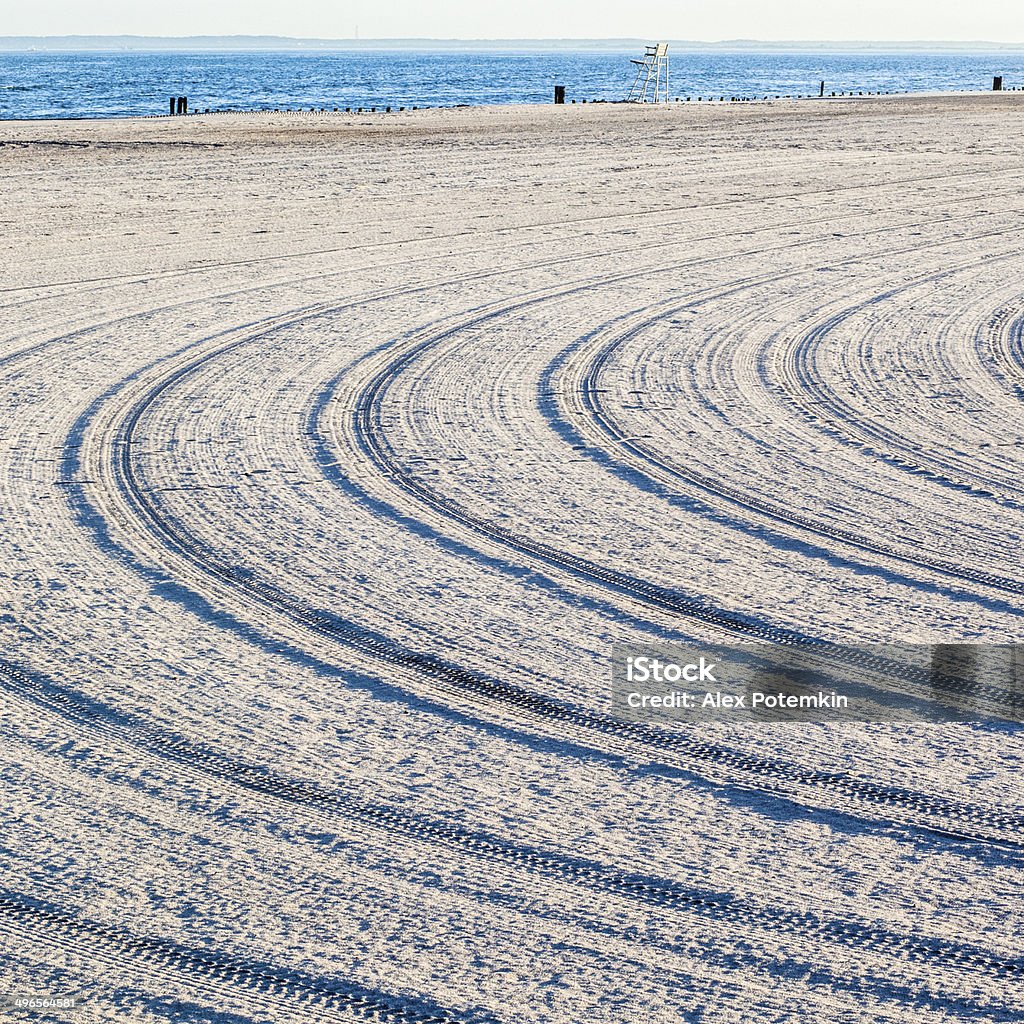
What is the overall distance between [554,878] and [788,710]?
4.09 ft

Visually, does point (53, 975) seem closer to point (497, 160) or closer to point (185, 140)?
point (497, 160)

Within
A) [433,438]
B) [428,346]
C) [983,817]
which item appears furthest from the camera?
[428,346]

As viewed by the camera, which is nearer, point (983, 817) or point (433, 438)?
point (983, 817)

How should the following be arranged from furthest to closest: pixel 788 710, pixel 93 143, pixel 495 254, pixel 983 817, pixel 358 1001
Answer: pixel 93 143 → pixel 495 254 → pixel 788 710 → pixel 983 817 → pixel 358 1001

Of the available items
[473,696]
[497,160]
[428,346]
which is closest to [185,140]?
[497,160]

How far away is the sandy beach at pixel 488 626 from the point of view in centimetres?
338

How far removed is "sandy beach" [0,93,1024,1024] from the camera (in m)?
3.38

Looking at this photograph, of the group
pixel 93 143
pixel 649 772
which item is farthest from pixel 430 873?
pixel 93 143

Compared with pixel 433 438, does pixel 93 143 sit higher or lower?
higher

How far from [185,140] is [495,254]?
56.4 feet

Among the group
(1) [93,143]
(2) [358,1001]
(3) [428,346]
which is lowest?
(2) [358,1001]

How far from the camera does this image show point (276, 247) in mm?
14305

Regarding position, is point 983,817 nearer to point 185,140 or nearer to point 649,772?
point 649,772

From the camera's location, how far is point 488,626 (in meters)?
5.20
